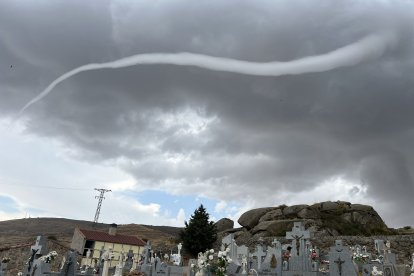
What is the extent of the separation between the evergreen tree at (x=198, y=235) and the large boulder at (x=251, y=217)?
11871 mm

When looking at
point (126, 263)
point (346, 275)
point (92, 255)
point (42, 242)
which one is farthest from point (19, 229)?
point (346, 275)

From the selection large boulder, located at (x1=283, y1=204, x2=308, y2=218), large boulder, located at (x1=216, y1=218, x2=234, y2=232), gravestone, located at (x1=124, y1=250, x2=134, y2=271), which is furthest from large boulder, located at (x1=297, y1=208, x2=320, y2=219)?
gravestone, located at (x1=124, y1=250, x2=134, y2=271)

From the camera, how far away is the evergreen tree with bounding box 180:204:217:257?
42.2m

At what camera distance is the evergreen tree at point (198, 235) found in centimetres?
4225

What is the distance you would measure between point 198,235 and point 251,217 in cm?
1542

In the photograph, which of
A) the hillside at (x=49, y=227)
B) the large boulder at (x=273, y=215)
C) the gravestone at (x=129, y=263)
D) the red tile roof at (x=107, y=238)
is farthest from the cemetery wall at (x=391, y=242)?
the hillside at (x=49, y=227)

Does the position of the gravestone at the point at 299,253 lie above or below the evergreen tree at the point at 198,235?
below

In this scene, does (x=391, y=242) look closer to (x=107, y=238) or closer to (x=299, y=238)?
(x=299, y=238)

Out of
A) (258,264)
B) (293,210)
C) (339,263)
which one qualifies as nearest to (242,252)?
(258,264)

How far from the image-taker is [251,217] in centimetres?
5584

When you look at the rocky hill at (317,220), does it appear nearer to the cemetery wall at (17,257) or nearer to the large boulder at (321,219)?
the large boulder at (321,219)

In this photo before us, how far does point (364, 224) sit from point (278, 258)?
123 ft

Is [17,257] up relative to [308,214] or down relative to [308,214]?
down

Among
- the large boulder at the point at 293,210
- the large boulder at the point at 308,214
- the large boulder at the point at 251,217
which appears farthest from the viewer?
the large boulder at the point at 251,217
